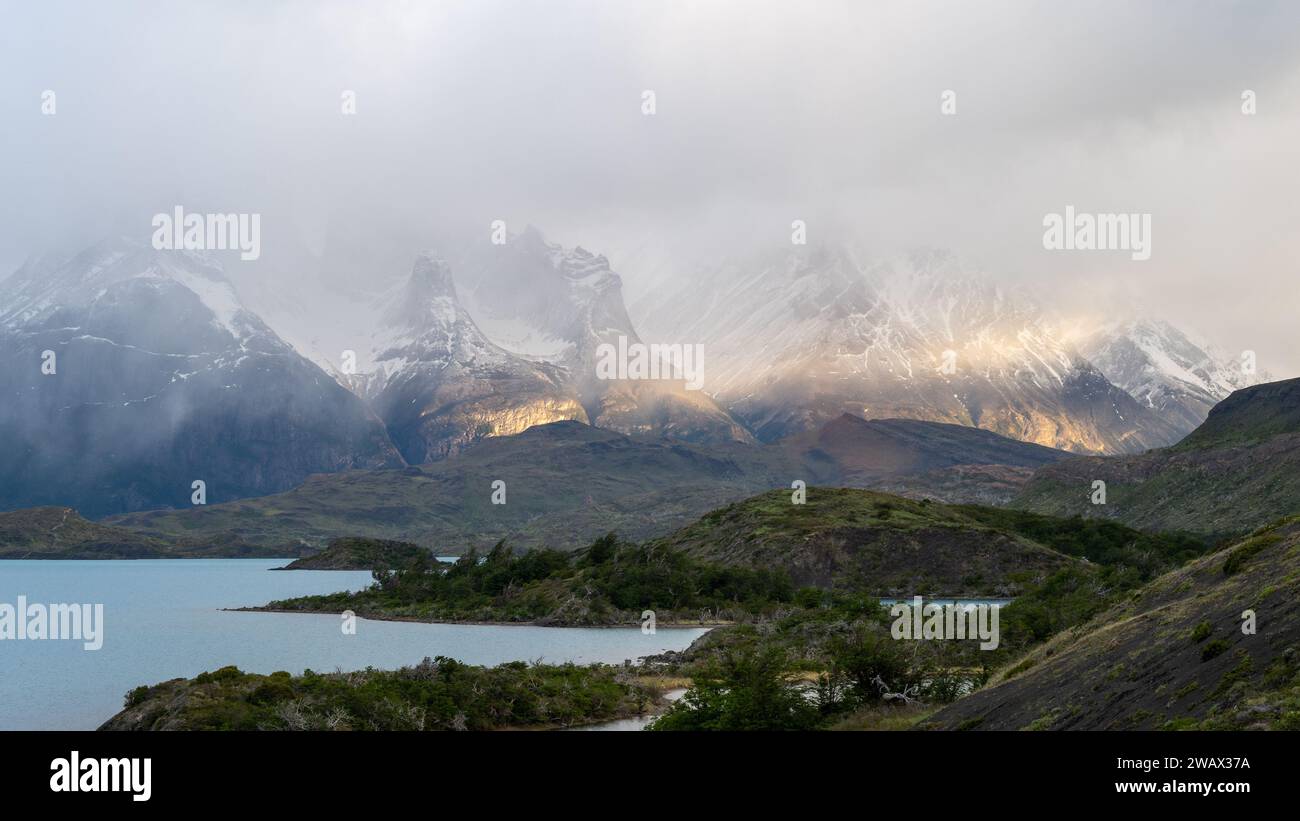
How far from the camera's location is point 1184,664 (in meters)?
36.2

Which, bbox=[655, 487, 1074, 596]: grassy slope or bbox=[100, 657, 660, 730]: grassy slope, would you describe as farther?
bbox=[655, 487, 1074, 596]: grassy slope

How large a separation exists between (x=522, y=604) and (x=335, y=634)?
3212cm

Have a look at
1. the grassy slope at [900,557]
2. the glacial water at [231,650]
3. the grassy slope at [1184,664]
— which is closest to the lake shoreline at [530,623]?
the glacial water at [231,650]

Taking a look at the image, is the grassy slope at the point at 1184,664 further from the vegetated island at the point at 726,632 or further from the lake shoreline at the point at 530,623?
the lake shoreline at the point at 530,623

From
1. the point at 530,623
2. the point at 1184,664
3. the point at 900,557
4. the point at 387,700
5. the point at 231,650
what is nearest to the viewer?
the point at 1184,664

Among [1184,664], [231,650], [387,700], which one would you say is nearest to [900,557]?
[231,650]

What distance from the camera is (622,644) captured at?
11975cm

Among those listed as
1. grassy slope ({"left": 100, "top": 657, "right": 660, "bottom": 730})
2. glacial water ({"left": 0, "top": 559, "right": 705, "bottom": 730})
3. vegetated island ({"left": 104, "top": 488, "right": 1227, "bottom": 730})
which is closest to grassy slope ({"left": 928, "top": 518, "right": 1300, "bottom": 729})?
vegetated island ({"left": 104, "top": 488, "right": 1227, "bottom": 730})

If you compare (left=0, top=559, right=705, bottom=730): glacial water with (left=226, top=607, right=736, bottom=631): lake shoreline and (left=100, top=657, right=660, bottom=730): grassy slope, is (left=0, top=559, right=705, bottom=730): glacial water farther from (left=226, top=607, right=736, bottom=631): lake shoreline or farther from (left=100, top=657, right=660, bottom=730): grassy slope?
(left=100, top=657, right=660, bottom=730): grassy slope

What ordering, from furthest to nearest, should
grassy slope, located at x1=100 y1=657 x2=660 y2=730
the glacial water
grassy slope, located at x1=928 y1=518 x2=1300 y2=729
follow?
the glacial water < grassy slope, located at x1=100 y1=657 x2=660 y2=730 < grassy slope, located at x1=928 y1=518 x2=1300 y2=729

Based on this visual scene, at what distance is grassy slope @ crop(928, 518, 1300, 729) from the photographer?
101ft

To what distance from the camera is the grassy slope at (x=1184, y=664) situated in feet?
101

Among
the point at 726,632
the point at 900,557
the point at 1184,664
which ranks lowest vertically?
the point at 726,632

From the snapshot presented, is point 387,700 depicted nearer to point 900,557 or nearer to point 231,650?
point 231,650
